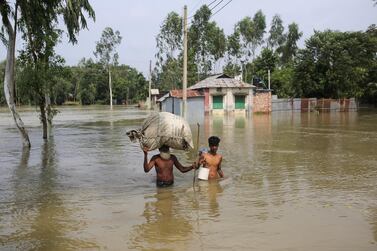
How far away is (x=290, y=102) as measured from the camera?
51.5m

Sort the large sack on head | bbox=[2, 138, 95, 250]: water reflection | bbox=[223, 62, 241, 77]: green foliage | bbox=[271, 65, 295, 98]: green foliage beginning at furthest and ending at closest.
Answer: bbox=[223, 62, 241, 77]: green foliage → bbox=[271, 65, 295, 98]: green foliage → the large sack on head → bbox=[2, 138, 95, 250]: water reflection

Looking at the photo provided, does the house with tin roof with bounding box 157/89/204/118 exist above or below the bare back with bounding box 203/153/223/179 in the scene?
above

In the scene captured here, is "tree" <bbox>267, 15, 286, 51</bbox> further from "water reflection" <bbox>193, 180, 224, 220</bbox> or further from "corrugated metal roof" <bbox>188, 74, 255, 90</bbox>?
"water reflection" <bbox>193, 180, 224, 220</bbox>

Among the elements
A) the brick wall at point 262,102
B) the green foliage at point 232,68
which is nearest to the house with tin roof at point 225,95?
the brick wall at point 262,102

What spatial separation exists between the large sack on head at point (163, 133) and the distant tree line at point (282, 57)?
43.0 m

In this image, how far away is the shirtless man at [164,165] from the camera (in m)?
8.98

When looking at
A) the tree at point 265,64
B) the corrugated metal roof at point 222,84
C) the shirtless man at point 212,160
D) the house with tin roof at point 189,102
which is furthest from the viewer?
the tree at point 265,64

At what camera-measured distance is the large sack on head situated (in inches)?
349

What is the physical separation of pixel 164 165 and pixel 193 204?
1.39 metres

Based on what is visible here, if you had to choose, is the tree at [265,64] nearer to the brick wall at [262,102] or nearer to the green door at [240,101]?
the brick wall at [262,102]

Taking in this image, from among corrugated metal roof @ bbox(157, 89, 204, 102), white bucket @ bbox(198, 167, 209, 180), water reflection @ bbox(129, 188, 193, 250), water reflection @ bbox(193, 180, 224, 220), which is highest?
corrugated metal roof @ bbox(157, 89, 204, 102)

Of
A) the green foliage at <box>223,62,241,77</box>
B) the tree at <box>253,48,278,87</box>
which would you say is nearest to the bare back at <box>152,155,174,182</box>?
the tree at <box>253,48,278,87</box>

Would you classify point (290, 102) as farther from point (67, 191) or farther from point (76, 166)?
point (67, 191)

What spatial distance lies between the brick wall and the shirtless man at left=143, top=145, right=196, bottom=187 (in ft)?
129
